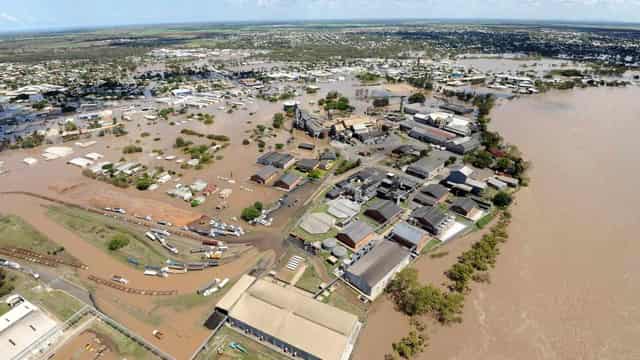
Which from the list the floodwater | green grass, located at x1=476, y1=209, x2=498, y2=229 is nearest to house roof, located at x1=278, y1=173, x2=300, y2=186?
the floodwater

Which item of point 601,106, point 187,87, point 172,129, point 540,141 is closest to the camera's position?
point 540,141

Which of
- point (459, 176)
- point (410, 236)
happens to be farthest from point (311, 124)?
point (410, 236)

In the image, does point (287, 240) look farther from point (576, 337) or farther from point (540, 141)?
point (540, 141)

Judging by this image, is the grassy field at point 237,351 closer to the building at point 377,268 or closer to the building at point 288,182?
the building at point 377,268

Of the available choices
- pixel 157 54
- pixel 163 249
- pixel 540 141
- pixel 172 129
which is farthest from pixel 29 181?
pixel 157 54

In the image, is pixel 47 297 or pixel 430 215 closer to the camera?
pixel 47 297

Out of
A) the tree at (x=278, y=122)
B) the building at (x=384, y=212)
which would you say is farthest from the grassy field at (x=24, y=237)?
the tree at (x=278, y=122)

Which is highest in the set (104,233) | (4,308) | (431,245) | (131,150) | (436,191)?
(131,150)

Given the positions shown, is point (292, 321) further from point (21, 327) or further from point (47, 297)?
point (47, 297)
